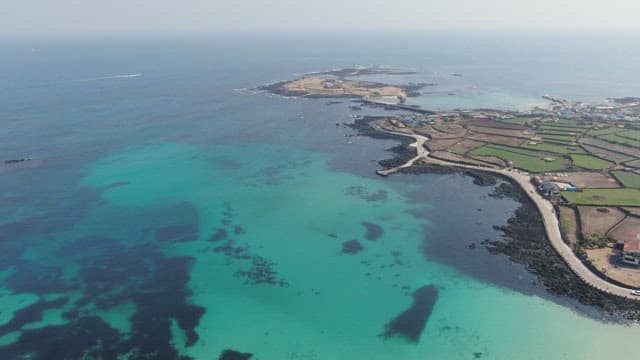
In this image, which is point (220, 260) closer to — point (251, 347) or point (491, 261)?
point (251, 347)

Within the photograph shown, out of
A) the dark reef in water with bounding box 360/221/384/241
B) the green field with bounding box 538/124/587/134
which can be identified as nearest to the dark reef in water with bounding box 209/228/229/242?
the dark reef in water with bounding box 360/221/384/241

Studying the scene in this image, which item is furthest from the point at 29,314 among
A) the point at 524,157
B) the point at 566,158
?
the point at 566,158

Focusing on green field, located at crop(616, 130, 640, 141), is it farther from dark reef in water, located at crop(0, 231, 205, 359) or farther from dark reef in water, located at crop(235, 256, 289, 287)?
dark reef in water, located at crop(0, 231, 205, 359)

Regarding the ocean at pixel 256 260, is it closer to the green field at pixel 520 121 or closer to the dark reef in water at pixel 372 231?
the dark reef in water at pixel 372 231

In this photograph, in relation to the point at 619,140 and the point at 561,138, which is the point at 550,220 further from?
the point at 619,140

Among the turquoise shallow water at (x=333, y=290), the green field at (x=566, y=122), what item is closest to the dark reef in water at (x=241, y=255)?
the turquoise shallow water at (x=333, y=290)

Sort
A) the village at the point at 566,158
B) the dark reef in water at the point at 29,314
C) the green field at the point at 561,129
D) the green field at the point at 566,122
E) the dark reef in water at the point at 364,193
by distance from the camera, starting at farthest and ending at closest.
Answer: the green field at the point at 566,122
the green field at the point at 561,129
the dark reef in water at the point at 364,193
the village at the point at 566,158
the dark reef in water at the point at 29,314
